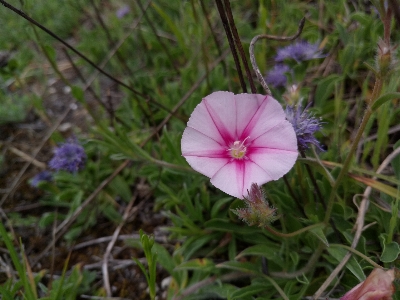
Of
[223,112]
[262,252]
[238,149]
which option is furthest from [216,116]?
[262,252]

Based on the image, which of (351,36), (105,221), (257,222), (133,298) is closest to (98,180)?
(105,221)

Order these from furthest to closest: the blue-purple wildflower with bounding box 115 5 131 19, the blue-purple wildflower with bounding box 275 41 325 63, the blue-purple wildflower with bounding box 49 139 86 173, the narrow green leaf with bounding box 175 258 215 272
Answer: the blue-purple wildflower with bounding box 115 5 131 19 < the blue-purple wildflower with bounding box 49 139 86 173 < the blue-purple wildflower with bounding box 275 41 325 63 < the narrow green leaf with bounding box 175 258 215 272

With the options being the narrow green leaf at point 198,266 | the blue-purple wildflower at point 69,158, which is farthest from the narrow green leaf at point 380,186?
the blue-purple wildflower at point 69,158

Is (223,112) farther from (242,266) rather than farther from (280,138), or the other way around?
(242,266)

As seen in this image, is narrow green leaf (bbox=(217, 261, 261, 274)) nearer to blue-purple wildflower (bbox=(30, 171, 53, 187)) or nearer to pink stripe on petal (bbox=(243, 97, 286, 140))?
pink stripe on petal (bbox=(243, 97, 286, 140))

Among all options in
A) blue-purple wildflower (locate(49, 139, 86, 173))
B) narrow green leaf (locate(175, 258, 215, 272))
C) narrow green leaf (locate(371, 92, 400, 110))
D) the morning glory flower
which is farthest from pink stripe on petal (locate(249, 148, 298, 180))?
blue-purple wildflower (locate(49, 139, 86, 173))

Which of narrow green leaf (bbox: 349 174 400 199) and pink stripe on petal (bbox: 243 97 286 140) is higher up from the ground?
pink stripe on petal (bbox: 243 97 286 140)
